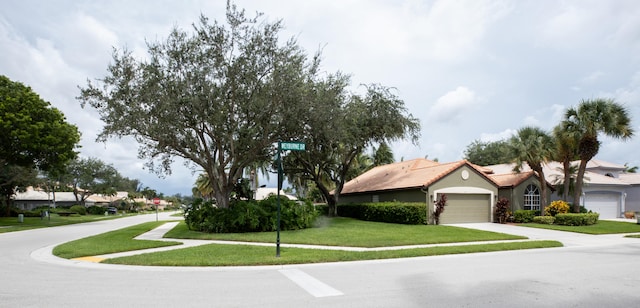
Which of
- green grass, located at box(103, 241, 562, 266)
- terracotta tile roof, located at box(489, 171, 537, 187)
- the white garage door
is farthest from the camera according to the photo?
the white garage door

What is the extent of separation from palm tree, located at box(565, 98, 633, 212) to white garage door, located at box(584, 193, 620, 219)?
8.67 meters

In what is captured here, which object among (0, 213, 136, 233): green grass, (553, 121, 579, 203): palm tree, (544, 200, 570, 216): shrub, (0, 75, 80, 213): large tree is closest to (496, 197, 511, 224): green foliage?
(544, 200, 570, 216): shrub

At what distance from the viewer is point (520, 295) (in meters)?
7.09

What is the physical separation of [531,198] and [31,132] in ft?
116

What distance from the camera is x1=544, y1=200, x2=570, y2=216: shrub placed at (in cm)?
2542

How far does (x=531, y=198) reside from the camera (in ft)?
92.2

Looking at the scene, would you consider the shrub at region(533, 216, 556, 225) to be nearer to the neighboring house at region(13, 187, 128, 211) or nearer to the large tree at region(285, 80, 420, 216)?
the large tree at region(285, 80, 420, 216)

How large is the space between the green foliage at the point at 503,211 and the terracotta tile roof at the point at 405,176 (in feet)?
5.01

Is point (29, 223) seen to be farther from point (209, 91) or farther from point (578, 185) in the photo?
point (578, 185)

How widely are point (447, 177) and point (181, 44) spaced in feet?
55.8

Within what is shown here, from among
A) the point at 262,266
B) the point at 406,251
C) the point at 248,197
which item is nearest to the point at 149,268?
the point at 262,266

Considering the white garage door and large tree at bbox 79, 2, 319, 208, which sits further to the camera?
the white garage door

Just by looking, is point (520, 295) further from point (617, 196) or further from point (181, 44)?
point (617, 196)

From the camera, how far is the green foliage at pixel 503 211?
26094 millimetres
